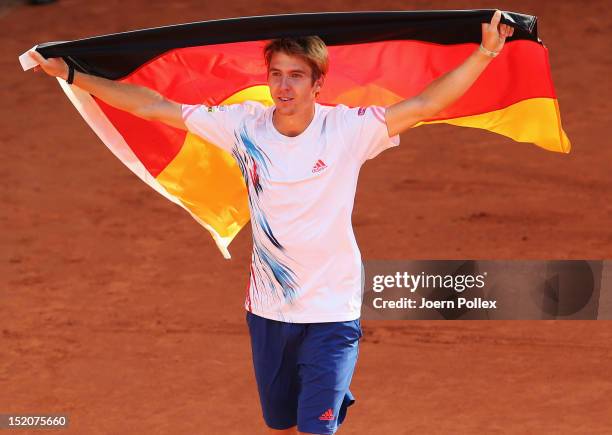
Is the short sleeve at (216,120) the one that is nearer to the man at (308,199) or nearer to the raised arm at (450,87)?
the man at (308,199)

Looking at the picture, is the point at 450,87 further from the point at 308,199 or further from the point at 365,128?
the point at 308,199

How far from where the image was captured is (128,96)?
229 inches

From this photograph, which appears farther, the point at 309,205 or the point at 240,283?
the point at 240,283

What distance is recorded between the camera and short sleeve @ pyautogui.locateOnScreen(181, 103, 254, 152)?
5695 millimetres

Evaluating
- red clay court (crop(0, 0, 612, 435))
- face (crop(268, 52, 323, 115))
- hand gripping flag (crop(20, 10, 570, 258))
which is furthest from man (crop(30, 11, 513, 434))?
red clay court (crop(0, 0, 612, 435))

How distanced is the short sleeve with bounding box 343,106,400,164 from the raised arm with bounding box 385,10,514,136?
0.04 metres

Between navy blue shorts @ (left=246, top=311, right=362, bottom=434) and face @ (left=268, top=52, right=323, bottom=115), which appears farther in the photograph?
navy blue shorts @ (left=246, top=311, right=362, bottom=434)

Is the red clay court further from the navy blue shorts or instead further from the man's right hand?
the man's right hand

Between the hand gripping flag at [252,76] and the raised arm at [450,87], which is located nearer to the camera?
the raised arm at [450,87]

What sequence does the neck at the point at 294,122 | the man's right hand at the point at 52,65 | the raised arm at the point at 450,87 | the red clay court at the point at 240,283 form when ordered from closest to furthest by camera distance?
the raised arm at the point at 450,87, the neck at the point at 294,122, the man's right hand at the point at 52,65, the red clay court at the point at 240,283

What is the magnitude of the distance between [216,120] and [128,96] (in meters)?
0.44

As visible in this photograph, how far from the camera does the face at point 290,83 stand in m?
5.36

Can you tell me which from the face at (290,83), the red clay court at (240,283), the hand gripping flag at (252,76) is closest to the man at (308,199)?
the face at (290,83)

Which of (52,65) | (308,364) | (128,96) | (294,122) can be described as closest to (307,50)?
(294,122)
